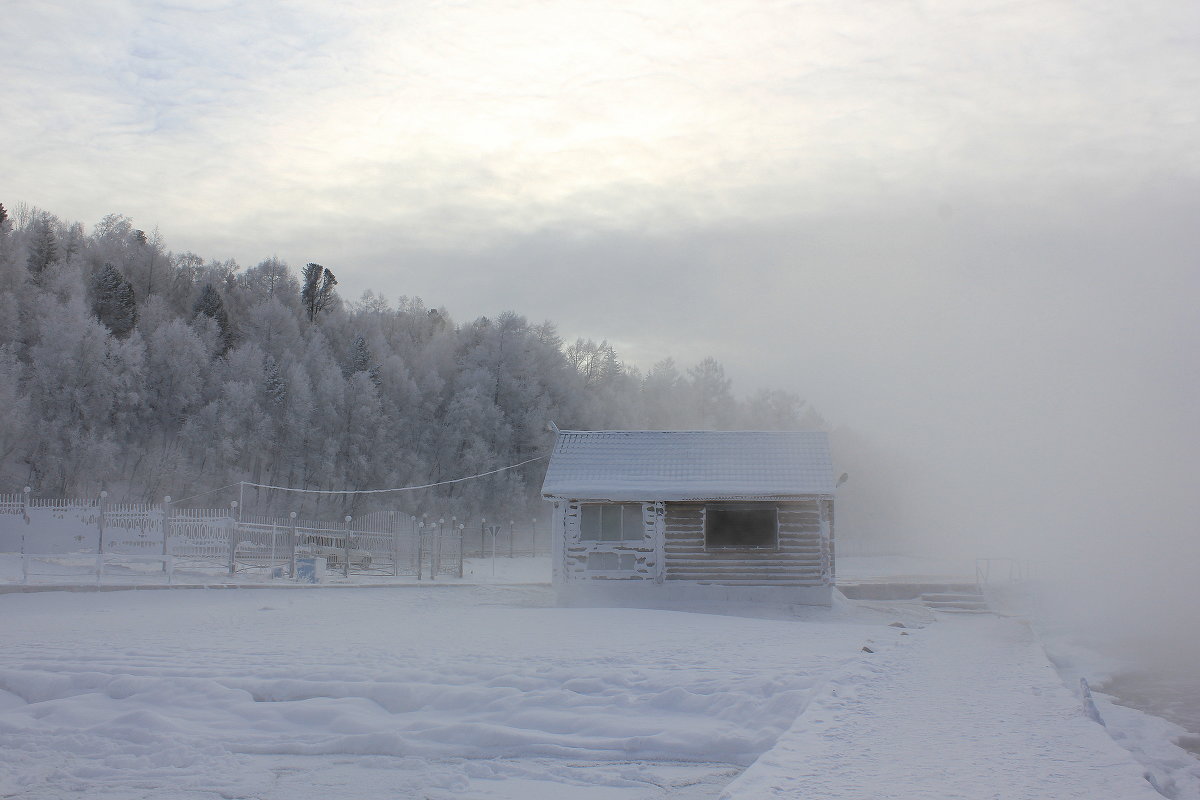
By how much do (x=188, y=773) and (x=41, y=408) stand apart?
59.0 m

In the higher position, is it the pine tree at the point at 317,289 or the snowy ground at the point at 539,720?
the pine tree at the point at 317,289

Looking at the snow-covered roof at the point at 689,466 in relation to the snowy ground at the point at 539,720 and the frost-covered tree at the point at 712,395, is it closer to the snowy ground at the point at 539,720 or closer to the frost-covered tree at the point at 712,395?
the snowy ground at the point at 539,720

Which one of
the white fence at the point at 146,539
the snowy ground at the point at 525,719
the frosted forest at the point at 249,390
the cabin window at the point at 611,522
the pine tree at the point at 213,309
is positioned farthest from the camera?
the pine tree at the point at 213,309

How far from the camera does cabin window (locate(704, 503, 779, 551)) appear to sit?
25.8 metres

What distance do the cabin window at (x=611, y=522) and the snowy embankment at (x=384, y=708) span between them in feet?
32.5

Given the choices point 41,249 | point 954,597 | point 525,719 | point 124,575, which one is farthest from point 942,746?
point 41,249

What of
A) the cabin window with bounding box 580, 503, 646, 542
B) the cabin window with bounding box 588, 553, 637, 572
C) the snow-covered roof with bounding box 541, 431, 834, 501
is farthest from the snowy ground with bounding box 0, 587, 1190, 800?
the cabin window with bounding box 580, 503, 646, 542

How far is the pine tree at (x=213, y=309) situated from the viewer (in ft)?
255

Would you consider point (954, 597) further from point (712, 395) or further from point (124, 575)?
point (712, 395)

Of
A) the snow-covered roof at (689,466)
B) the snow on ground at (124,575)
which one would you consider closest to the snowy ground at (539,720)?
the snow on ground at (124,575)

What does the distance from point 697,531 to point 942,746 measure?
1806 centimetres

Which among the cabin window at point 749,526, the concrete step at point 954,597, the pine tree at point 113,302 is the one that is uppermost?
the pine tree at point 113,302

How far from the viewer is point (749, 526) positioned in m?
27.0

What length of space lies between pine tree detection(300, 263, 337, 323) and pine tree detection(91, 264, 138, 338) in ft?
68.1
